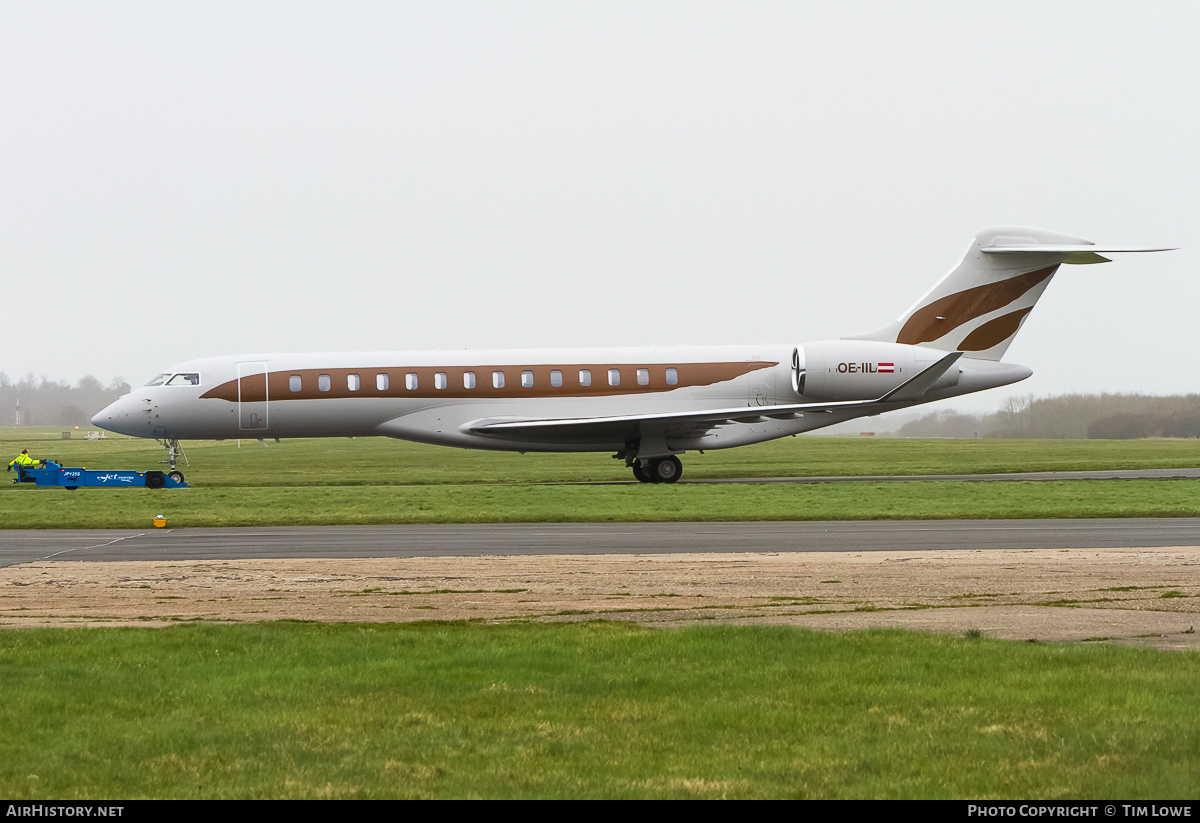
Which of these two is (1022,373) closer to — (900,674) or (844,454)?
(844,454)

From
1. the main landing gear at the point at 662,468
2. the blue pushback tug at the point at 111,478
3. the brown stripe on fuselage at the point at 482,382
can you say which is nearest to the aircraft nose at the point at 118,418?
the blue pushback tug at the point at 111,478

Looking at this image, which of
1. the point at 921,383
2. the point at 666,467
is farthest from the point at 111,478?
the point at 921,383

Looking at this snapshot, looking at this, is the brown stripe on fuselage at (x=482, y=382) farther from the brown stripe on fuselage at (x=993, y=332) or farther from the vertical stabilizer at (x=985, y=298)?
the brown stripe on fuselage at (x=993, y=332)

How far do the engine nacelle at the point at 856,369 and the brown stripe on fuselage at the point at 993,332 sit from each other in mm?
1319

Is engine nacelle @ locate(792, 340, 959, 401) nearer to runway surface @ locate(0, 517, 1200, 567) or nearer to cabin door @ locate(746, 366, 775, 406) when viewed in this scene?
cabin door @ locate(746, 366, 775, 406)

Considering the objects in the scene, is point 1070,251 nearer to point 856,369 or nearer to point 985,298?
point 985,298

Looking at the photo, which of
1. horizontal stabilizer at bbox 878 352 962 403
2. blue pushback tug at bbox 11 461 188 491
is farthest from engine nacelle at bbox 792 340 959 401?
blue pushback tug at bbox 11 461 188 491

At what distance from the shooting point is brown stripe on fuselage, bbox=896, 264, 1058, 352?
35.2 m

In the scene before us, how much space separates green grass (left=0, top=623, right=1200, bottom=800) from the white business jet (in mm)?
23074

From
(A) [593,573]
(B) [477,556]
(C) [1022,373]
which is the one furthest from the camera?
(C) [1022,373]

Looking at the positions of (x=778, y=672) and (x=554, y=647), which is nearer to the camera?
(x=778, y=672)

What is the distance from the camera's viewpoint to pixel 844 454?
54938mm

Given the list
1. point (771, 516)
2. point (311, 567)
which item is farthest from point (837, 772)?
point (771, 516)

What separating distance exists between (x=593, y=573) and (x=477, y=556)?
2.82 m
